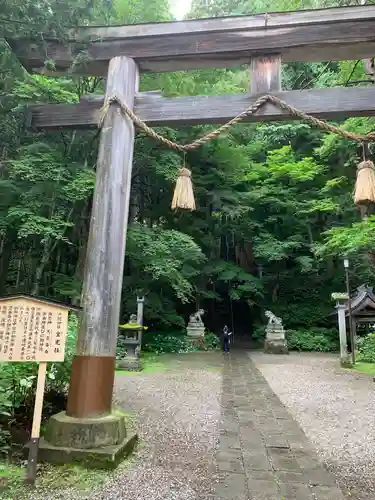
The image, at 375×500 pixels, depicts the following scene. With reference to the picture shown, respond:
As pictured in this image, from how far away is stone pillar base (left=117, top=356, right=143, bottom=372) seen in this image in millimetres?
9344

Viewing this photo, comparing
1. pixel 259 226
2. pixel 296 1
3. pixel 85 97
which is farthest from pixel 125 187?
pixel 259 226

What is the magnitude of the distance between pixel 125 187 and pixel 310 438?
11.5 feet

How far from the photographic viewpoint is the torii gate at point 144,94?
3623 millimetres

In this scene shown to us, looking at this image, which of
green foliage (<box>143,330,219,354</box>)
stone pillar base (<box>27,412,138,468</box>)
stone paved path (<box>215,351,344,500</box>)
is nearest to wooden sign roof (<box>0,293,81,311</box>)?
stone pillar base (<box>27,412,138,468</box>)

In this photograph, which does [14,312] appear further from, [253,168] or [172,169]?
[253,168]

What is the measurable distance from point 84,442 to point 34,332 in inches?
41.4

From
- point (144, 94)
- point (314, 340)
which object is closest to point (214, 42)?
point (144, 94)

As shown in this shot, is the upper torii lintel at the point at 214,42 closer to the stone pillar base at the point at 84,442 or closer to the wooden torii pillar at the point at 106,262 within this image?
the wooden torii pillar at the point at 106,262

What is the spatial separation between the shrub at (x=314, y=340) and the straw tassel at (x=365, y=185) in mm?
13727

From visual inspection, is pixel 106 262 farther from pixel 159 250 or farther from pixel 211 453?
pixel 159 250

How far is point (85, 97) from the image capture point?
4387 millimetres

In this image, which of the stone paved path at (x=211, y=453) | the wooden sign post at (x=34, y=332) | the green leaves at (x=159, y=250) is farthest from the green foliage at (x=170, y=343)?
the wooden sign post at (x=34, y=332)

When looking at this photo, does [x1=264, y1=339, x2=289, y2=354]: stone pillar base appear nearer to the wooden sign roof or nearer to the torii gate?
the torii gate

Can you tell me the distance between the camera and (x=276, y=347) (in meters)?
14.9
